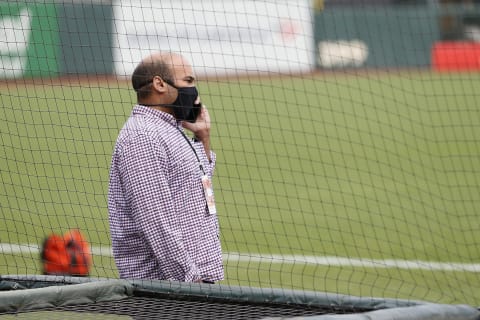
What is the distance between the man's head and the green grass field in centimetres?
132

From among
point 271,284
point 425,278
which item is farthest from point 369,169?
point 271,284

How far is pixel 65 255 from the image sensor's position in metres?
6.68

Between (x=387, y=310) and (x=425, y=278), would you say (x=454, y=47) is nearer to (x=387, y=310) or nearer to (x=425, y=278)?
(x=425, y=278)

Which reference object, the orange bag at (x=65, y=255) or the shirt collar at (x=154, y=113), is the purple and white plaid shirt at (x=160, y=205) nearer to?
the shirt collar at (x=154, y=113)

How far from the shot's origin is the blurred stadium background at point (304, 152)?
8477mm

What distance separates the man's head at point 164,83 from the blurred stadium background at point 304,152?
3.07ft

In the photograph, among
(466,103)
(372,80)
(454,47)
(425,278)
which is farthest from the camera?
(454,47)

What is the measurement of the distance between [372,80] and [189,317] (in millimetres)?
17945

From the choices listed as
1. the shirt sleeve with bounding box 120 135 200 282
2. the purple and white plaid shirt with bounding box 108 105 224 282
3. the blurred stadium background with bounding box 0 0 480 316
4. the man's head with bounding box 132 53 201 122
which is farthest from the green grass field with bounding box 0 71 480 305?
the shirt sleeve with bounding box 120 135 200 282

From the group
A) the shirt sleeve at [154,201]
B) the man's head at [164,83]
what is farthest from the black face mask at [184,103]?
the shirt sleeve at [154,201]

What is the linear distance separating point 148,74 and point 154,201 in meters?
0.63

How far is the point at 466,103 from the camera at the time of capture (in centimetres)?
1858

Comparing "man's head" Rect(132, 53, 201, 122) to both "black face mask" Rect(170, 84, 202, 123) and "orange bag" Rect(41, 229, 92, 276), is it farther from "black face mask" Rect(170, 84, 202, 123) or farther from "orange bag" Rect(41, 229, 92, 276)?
"orange bag" Rect(41, 229, 92, 276)

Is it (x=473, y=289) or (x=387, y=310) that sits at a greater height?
(x=387, y=310)
